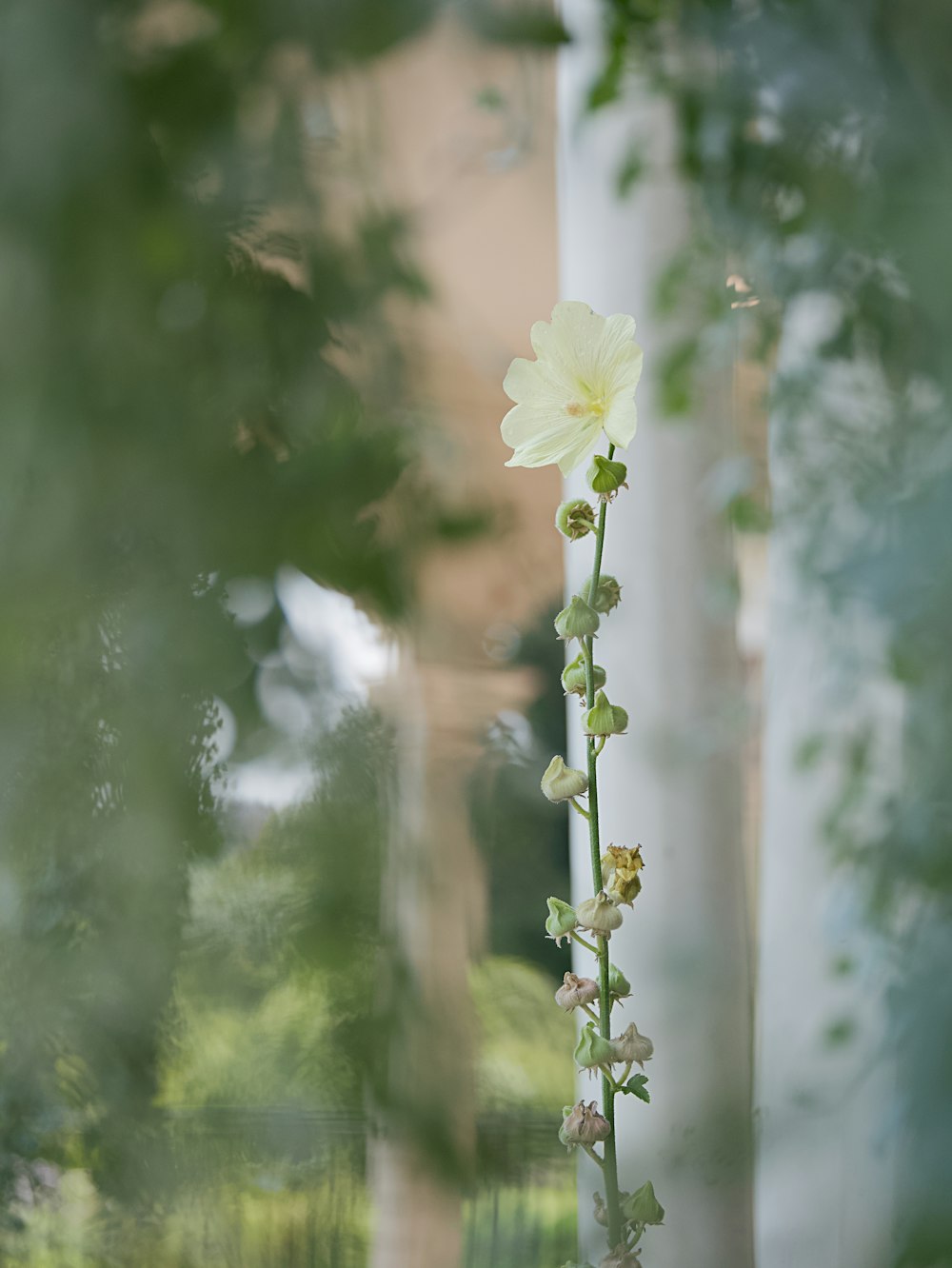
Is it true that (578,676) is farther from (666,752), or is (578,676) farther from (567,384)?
(666,752)

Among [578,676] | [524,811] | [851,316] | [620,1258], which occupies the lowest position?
[620,1258]

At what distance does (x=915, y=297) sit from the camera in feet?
1.36

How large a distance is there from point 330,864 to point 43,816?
0.47 feet

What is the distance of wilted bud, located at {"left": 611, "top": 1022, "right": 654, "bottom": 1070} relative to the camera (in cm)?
22

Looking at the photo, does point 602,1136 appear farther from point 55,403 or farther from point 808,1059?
point 55,403

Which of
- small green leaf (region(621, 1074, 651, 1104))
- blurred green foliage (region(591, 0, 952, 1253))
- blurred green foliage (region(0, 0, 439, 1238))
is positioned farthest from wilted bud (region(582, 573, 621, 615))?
blurred green foliage (region(0, 0, 439, 1238))

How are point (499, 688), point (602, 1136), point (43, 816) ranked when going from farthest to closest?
point (499, 688) → point (43, 816) → point (602, 1136)

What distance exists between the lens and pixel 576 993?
214 millimetres

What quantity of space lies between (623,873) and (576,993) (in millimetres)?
27

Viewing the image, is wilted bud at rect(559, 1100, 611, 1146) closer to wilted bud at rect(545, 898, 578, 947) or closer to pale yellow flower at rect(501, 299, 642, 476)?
wilted bud at rect(545, 898, 578, 947)

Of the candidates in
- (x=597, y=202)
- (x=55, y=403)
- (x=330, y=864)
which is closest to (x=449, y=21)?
(x=597, y=202)

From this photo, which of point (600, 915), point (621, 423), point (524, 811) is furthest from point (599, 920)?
point (524, 811)

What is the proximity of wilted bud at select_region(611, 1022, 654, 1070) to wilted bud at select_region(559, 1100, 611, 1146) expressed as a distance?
1 centimetres

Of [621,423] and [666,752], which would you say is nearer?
[621,423]
